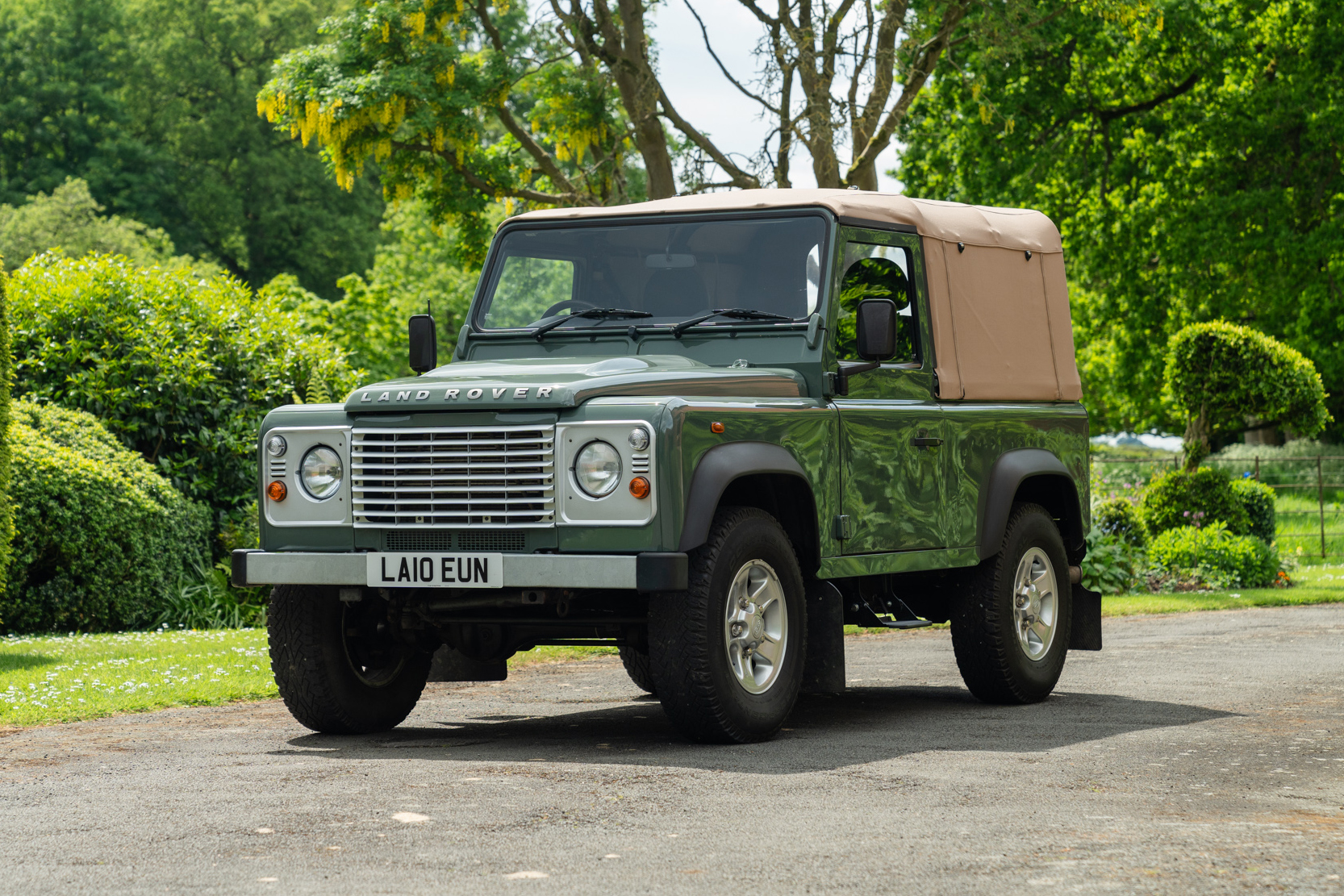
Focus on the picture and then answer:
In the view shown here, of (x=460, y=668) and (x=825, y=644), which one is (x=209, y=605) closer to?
(x=460, y=668)

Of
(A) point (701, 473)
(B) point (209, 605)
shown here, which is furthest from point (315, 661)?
(B) point (209, 605)

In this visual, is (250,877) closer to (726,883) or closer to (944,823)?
(726,883)

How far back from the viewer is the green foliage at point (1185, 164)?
1169 inches

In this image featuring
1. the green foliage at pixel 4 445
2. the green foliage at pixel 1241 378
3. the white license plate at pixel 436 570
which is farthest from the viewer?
the green foliage at pixel 1241 378

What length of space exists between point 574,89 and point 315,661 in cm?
1423

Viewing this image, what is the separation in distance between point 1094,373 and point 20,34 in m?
35.2

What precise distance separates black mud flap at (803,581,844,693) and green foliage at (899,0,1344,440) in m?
20.9

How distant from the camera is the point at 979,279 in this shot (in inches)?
401

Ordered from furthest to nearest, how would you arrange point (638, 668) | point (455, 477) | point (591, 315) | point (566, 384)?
1. point (638, 668)
2. point (591, 315)
3. point (455, 477)
4. point (566, 384)

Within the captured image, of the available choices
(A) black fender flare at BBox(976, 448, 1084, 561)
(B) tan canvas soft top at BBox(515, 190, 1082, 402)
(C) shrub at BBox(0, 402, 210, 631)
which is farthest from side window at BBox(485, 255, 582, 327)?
(C) shrub at BBox(0, 402, 210, 631)

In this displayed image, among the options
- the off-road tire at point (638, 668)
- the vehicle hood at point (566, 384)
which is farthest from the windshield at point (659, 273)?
the off-road tire at point (638, 668)

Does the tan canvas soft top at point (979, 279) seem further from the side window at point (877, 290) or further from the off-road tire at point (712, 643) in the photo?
the off-road tire at point (712, 643)

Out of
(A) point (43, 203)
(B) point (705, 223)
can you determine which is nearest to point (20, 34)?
(A) point (43, 203)

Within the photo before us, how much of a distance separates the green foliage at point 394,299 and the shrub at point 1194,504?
52.3 ft
